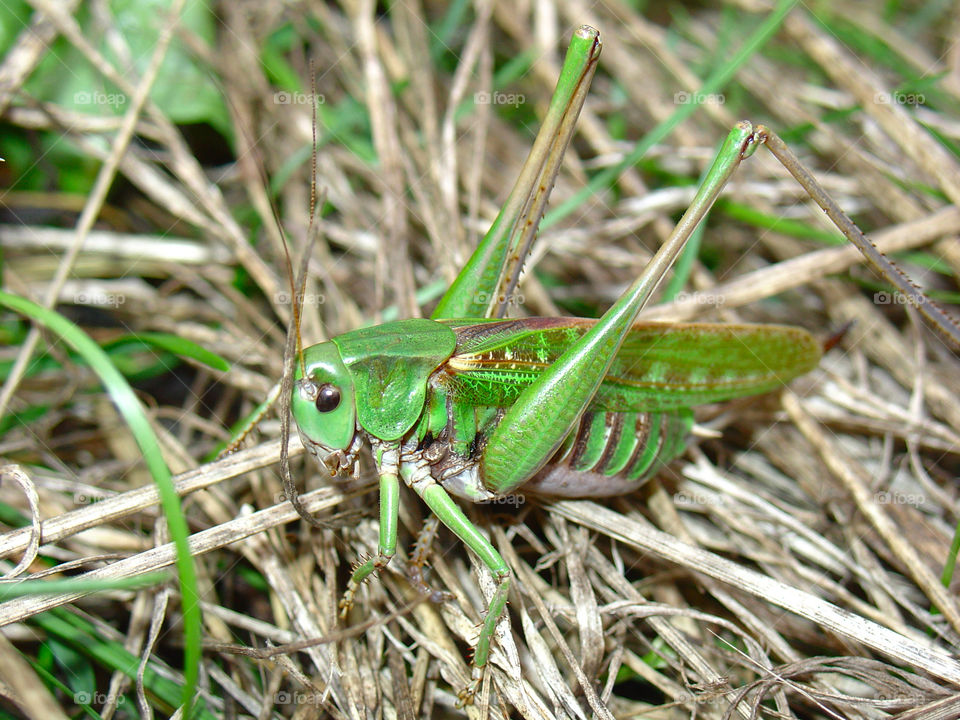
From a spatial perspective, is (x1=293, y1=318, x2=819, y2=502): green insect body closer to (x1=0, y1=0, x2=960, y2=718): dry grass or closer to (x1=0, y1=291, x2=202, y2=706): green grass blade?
(x1=0, y1=0, x2=960, y2=718): dry grass

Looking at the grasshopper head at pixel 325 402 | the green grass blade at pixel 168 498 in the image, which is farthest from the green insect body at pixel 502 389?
the green grass blade at pixel 168 498

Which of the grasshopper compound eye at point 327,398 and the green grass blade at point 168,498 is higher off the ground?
the grasshopper compound eye at point 327,398

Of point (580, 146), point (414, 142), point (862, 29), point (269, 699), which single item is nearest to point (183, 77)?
point (414, 142)

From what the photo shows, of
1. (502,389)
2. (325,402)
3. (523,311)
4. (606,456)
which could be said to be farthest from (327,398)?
(523,311)

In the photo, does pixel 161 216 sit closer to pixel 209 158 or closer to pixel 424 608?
pixel 209 158

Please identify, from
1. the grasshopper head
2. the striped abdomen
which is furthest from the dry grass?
the grasshopper head

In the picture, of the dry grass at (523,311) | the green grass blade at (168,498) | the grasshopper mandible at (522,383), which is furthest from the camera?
the dry grass at (523,311)

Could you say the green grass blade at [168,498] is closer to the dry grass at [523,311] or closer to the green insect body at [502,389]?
the dry grass at [523,311]
